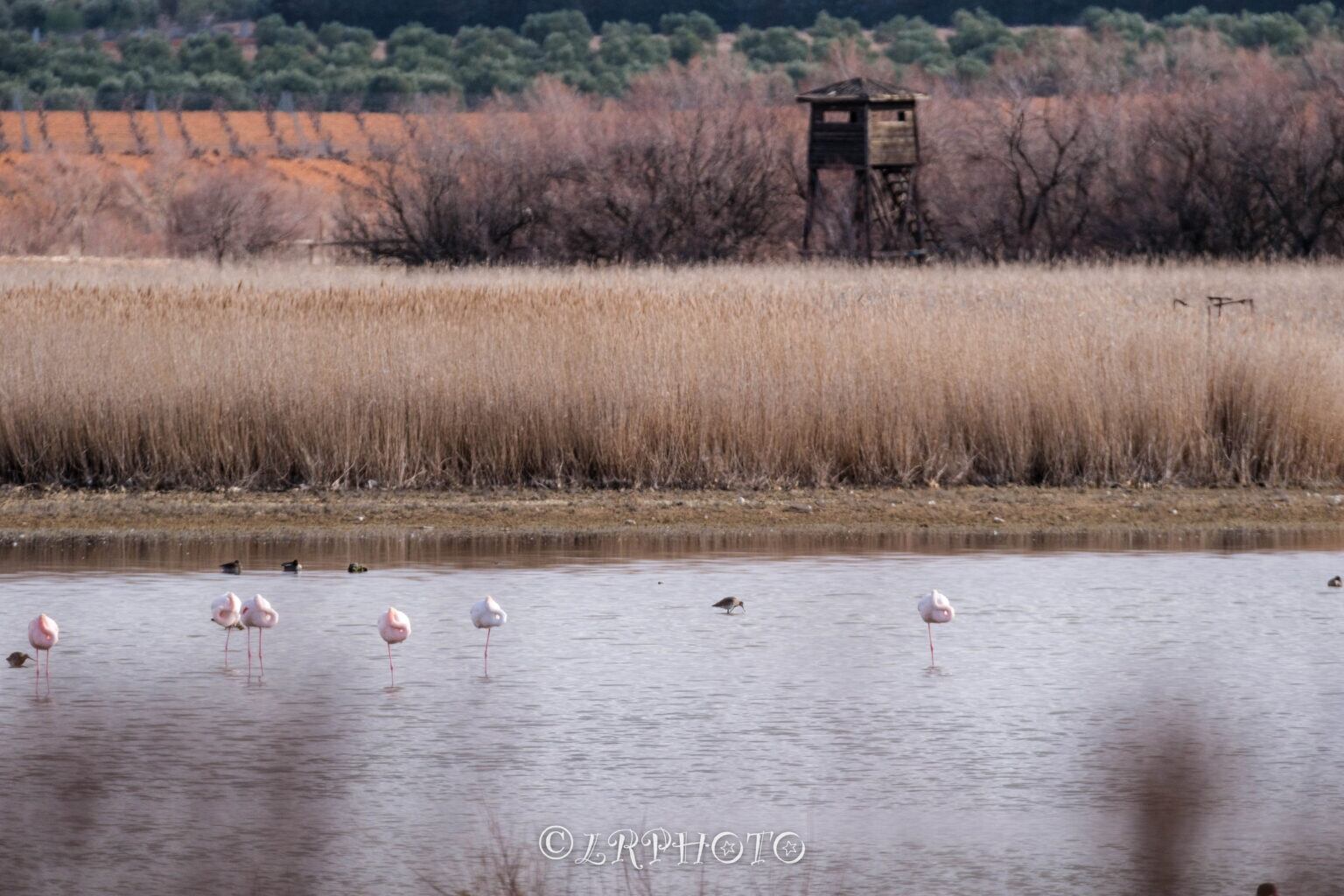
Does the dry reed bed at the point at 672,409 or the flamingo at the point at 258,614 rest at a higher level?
the flamingo at the point at 258,614

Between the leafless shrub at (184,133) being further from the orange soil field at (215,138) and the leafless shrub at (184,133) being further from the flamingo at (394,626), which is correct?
the flamingo at (394,626)

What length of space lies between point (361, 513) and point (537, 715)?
5818 mm

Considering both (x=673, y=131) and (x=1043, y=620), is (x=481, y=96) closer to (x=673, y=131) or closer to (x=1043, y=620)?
(x=673, y=131)

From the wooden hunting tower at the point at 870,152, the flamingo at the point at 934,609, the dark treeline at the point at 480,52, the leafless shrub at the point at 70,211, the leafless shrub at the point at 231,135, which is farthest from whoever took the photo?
the dark treeline at the point at 480,52

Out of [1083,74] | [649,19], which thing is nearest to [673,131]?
[1083,74]

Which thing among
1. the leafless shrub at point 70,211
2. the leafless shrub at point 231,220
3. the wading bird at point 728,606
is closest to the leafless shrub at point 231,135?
the leafless shrub at point 70,211

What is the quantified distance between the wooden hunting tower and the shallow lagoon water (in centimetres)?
3016

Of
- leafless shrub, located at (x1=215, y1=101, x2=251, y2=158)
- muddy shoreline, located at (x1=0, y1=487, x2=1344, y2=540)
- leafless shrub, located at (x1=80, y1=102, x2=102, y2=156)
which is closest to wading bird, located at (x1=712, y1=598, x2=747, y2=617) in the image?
muddy shoreline, located at (x1=0, y1=487, x2=1344, y2=540)

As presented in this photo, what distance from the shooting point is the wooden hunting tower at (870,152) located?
40344 mm

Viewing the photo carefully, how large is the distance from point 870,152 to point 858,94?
3.73ft

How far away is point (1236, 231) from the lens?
40.7m

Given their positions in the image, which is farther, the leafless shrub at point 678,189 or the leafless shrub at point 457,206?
the leafless shrub at point 678,189

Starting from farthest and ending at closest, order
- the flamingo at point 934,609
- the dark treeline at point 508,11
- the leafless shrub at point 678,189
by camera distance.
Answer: the dark treeline at point 508,11
the leafless shrub at point 678,189
the flamingo at point 934,609

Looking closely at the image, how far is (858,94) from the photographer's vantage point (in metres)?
40.2
